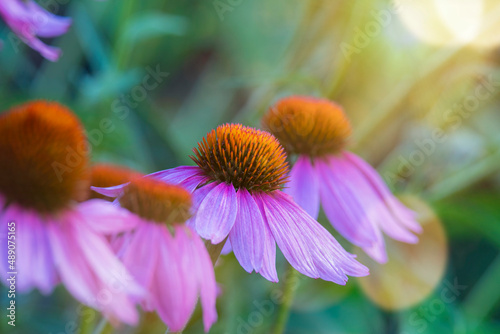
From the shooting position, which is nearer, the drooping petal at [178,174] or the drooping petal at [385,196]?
the drooping petal at [178,174]

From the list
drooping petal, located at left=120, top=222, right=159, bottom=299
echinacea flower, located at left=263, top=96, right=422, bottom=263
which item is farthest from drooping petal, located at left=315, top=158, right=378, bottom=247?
drooping petal, located at left=120, top=222, right=159, bottom=299

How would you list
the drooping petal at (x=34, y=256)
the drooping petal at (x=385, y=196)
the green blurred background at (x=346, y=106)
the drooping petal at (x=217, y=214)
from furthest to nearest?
the green blurred background at (x=346, y=106) < the drooping petal at (x=385, y=196) < the drooping petal at (x=217, y=214) < the drooping petal at (x=34, y=256)

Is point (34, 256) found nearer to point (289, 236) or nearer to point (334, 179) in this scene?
point (289, 236)

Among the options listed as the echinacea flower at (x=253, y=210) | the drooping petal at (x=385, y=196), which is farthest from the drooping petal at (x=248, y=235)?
the drooping petal at (x=385, y=196)

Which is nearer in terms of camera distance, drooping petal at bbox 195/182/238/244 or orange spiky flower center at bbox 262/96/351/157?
drooping petal at bbox 195/182/238/244

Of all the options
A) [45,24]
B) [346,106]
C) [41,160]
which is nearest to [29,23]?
[45,24]

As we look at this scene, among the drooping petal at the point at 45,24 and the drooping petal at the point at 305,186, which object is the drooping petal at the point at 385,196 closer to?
the drooping petal at the point at 305,186
